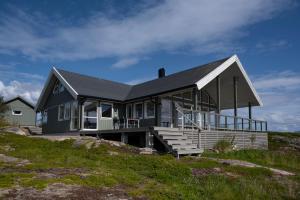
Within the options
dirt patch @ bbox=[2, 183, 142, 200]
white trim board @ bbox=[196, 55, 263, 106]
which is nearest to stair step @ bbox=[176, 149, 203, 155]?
white trim board @ bbox=[196, 55, 263, 106]

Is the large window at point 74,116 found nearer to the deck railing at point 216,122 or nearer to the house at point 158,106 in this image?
the house at point 158,106

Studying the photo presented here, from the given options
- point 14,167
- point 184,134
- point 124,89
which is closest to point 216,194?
point 14,167

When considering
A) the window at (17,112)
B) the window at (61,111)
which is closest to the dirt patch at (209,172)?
the window at (61,111)

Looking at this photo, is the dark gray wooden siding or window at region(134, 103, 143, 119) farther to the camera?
the dark gray wooden siding

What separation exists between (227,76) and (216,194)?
1561 cm

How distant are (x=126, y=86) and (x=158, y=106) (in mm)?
7345

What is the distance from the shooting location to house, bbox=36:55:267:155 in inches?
688

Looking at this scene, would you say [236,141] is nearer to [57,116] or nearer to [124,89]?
[124,89]

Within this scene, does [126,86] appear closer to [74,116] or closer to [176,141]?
[74,116]

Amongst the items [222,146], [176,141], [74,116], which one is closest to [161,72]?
[74,116]

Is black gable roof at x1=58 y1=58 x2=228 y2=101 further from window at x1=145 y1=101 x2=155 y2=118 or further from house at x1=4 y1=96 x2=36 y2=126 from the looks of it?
house at x1=4 y1=96 x2=36 y2=126

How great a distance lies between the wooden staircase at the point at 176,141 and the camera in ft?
43.6

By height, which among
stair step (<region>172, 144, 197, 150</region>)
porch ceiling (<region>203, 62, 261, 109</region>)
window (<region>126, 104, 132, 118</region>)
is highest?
porch ceiling (<region>203, 62, 261, 109</region>)

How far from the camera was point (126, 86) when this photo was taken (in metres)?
27.0
